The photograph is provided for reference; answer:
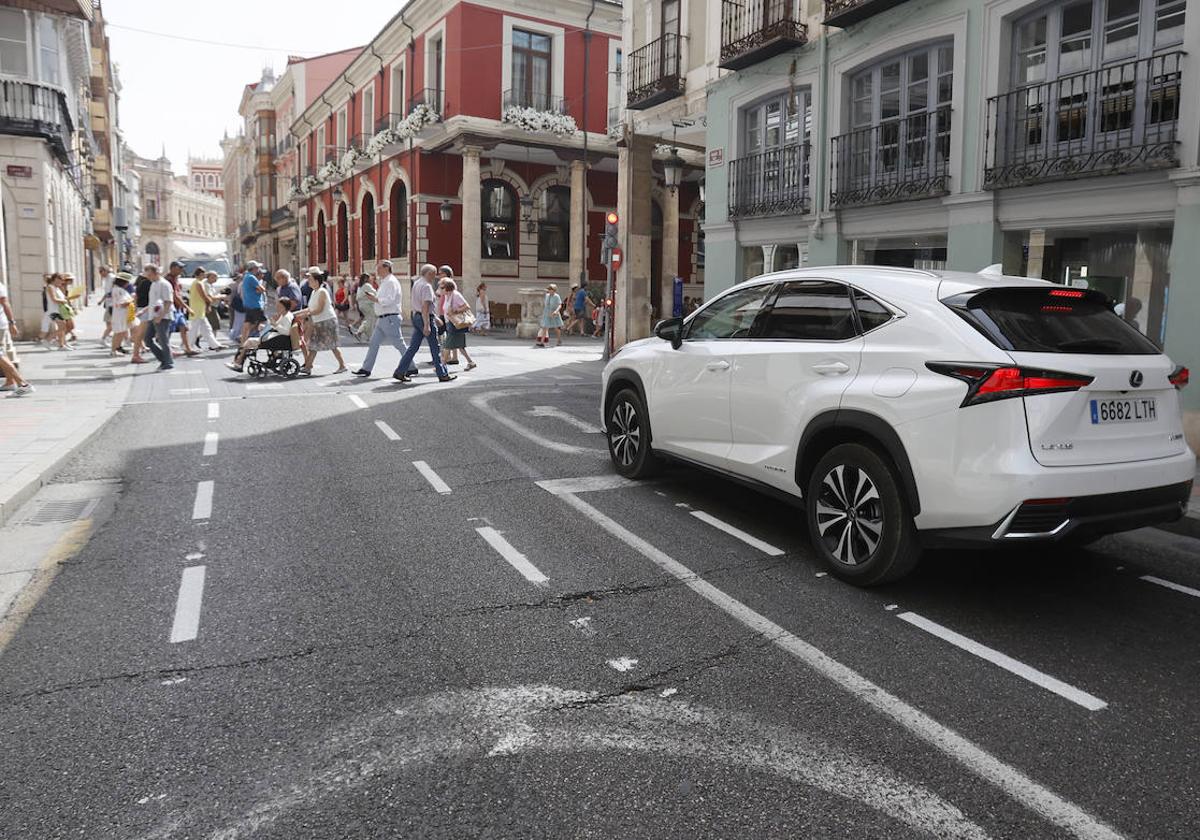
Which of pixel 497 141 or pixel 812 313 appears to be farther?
pixel 497 141

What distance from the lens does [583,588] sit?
483 centimetres

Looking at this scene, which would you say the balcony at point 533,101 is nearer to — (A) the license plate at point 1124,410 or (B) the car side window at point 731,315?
(B) the car side window at point 731,315

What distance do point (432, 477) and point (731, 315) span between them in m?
2.89

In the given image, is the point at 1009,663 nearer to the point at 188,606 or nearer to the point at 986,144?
the point at 188,606

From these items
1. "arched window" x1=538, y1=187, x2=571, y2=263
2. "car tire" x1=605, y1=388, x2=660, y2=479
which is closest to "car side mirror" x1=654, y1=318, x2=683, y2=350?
"car tire" x1=605, y1=388, x2=660, y2=479

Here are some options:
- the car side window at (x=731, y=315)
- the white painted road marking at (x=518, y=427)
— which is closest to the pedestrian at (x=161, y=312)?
the white painted road marking at (x=518, y=427)

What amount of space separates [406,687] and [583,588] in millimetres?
1414

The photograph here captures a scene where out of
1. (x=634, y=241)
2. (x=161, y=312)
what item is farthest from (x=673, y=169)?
(x=161, y=312)

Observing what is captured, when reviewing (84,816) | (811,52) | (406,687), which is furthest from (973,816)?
(811,52)

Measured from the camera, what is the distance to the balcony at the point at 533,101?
28.9 m

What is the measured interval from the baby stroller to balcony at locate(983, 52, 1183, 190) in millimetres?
10369

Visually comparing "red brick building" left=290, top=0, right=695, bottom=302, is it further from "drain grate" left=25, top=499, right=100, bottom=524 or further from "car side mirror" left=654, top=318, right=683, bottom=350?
"drain grate" left=25, top=499, right=100, bottom=524

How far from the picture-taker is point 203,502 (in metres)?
6.61

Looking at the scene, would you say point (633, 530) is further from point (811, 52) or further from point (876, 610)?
point (811, 52)
